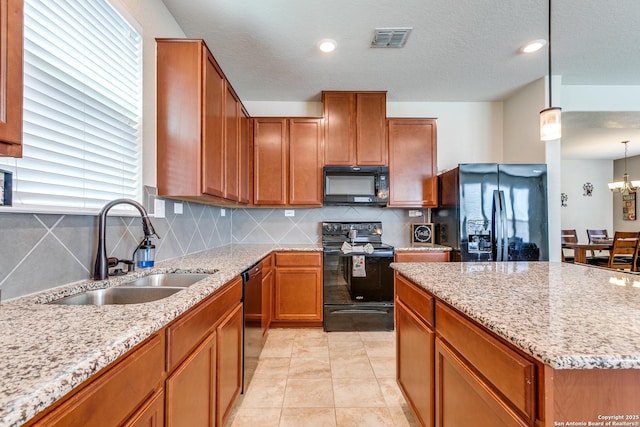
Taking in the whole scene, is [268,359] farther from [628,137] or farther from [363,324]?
[628,137]

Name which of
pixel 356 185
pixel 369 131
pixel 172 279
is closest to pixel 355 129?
pixel 369 131

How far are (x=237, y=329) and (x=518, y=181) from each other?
8.96ft

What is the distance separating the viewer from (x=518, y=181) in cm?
271

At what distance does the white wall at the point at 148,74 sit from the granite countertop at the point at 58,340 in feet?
2.80

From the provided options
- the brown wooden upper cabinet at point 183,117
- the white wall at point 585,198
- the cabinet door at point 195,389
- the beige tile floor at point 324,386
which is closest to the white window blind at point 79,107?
the brown wooden upper cabinet at point 183,117

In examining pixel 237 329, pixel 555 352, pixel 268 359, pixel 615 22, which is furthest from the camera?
pixel 268 359

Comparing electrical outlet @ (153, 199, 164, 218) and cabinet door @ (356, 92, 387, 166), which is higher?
cabinet door @ (356, 92, 387, 166)

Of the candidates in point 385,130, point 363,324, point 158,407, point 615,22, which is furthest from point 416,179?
point 158,407

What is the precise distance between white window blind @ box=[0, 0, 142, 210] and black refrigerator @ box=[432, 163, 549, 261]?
2.64m

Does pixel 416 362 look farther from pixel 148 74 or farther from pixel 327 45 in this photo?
pixel 327 45

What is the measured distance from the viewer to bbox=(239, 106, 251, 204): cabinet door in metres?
2.78

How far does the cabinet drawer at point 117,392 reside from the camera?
A: 55cm

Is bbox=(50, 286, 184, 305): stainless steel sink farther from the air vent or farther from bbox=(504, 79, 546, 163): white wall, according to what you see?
bbox=(504, 79, 546, 163): white wall

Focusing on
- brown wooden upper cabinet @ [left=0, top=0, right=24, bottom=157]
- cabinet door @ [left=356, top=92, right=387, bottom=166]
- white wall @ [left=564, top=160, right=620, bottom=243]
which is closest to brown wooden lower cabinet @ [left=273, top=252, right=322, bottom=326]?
cabinet door @ [left=356, top=92, right=387, bottom=166]
